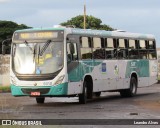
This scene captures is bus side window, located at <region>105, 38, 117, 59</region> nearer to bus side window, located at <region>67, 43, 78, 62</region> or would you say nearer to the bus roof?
the bus roof

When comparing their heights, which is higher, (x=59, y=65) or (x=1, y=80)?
(x=59, y=65)

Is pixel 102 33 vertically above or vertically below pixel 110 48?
above

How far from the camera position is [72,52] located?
22.7 metres

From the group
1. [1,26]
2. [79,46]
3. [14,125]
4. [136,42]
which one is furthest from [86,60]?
[1,26]

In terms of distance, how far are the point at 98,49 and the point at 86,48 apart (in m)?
1.18

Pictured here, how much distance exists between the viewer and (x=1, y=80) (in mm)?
45375

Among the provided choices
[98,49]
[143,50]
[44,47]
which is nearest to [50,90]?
[44,47]

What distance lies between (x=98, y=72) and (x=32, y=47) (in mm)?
3600

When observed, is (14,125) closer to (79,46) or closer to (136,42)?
(79,46)

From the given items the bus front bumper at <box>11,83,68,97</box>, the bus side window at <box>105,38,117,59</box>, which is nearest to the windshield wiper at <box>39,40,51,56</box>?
the bus front bumper at <box>11,83,68,97</box>

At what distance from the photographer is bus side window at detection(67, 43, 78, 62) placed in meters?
22.4

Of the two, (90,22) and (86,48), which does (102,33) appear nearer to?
(86,48)

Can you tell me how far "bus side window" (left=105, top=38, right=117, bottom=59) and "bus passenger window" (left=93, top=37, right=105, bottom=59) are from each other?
43 cm

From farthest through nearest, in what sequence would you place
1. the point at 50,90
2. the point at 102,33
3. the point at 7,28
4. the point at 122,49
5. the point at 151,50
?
1. the point at 7,28
2. the point at 151,50
3. the point at 122,49
4. the point at 102,33
5. the point at 50,90
